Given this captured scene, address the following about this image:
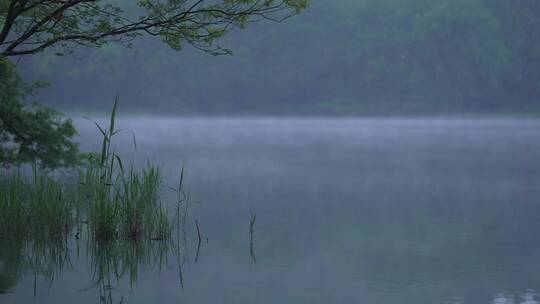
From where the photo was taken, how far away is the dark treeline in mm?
85812

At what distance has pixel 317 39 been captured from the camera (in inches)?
3674

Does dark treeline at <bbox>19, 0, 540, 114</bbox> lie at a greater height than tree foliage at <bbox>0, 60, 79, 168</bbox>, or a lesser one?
greater

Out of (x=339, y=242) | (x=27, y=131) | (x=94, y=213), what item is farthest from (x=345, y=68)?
(x=94, y=213)

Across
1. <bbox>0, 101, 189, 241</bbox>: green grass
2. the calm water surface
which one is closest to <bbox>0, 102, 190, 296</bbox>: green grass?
<bbox>0, 101, 189, 241</bbox>: green grass

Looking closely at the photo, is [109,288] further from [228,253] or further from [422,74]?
[422,74]

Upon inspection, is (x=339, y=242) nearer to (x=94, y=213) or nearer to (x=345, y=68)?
(x=94, y=213)

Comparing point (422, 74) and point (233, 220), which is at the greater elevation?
point (422, 74)

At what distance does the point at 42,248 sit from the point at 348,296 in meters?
4.42

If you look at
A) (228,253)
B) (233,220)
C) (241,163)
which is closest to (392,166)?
(241,163)

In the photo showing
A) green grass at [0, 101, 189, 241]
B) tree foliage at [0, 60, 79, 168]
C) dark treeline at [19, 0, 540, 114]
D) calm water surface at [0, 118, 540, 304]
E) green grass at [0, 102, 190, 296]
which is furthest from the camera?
dark treeline at [19, 0, 540, 114]

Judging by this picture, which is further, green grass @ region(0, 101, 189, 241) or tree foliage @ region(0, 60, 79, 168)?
tree foliage @ region(0, 60, 79, 168)

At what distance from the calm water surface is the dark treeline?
54.4 m

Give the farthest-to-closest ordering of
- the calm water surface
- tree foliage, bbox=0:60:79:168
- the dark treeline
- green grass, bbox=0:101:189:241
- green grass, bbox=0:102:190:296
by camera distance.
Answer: the dark treeline < tree foliage, bbox=0:60:79:168 < green grass, bbox=0:101:189:241 < green grass, bbox=0:102:190:296 < the calm water surface

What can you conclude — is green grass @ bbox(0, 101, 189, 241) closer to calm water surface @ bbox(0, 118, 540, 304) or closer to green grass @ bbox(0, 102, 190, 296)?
green grass @ bbox(0, 102, 190, 296)
